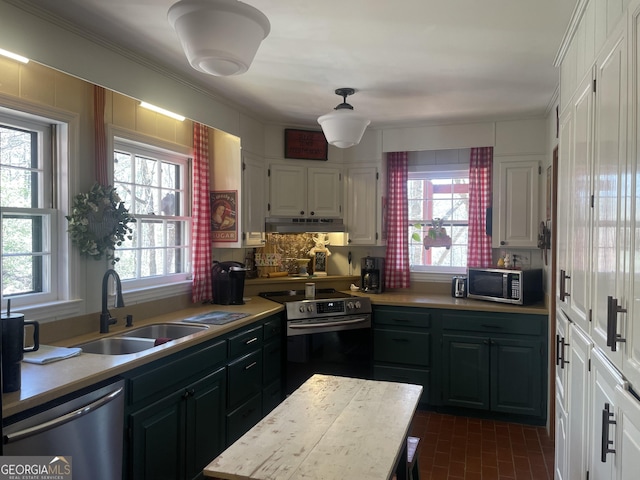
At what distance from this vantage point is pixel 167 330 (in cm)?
304

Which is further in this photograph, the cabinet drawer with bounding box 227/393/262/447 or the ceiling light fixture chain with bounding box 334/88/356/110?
the ceiling light fixture chain with bounding box 334/88/356/110

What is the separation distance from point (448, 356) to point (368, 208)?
1.53 m

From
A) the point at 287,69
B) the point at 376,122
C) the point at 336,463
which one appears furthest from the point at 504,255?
the point at 336,463

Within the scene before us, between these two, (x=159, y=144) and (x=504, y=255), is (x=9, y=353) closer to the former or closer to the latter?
(x=159, y=144)

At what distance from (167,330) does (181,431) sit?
0.75 meters

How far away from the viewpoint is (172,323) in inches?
118

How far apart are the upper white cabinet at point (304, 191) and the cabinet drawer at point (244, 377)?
145 centimetres

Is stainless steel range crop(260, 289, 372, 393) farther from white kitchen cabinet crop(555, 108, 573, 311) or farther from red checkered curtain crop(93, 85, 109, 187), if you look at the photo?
white kitchen cabinet crop(555, 108, 573, 311)

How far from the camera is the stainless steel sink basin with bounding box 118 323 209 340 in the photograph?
2.92 meters

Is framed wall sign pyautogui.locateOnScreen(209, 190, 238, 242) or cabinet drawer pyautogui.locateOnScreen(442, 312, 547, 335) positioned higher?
framed wall sign pyautogui.locateOnScreen(209, 190, 238, 242)

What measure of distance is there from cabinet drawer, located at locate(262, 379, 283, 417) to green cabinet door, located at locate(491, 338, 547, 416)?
5.70ft

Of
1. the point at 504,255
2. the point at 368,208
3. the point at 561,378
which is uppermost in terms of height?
the point at 368,208

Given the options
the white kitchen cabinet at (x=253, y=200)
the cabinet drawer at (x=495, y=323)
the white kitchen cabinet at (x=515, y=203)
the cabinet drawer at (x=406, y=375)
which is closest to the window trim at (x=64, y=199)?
the white kitchen cabinet at (x=253, y=200)

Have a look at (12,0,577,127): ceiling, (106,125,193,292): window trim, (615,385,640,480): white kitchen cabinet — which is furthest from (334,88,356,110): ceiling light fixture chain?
(615,385,640,480): white kitchen cabinet
